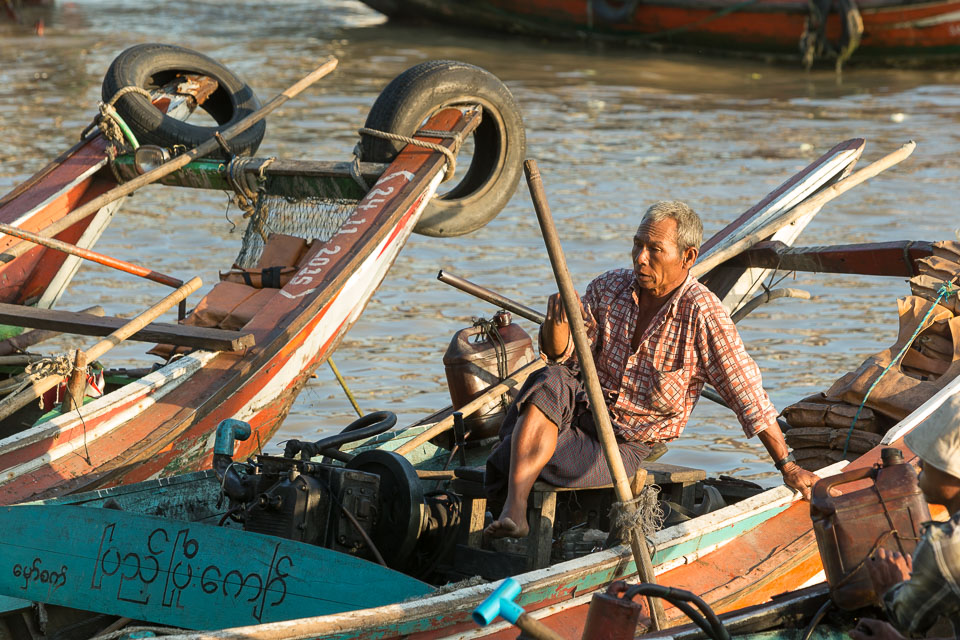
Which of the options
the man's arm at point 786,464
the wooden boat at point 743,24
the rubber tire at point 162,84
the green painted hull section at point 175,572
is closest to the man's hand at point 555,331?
the man's arm at point 786,464

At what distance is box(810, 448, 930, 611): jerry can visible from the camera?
128 inches

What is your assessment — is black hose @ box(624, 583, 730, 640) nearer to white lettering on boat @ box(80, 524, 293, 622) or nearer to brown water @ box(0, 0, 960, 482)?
white lettering on boat @ box(80, 524, 293, 622)

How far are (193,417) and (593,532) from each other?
158 cm

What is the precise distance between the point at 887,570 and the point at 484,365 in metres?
2.32

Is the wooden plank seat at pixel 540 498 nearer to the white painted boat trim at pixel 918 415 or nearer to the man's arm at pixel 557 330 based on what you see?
the man's arm at pixel 557 330

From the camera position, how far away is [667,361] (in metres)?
3.94

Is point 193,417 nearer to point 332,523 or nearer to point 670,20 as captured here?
point 332,523

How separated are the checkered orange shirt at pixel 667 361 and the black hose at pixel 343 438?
2.61 feet

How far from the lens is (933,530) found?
2.59 meters

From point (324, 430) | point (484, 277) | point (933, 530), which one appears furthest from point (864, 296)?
point (933, 530)

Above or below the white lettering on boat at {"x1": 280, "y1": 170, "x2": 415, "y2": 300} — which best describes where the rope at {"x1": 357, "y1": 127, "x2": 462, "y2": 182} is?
above

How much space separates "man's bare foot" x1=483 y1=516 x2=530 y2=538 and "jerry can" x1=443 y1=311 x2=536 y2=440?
1.26m

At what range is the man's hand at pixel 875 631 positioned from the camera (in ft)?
9.38

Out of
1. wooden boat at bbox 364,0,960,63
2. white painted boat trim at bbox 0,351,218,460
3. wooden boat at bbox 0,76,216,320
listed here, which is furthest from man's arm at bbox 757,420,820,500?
wooden boat at bbox 364,0,960,63
